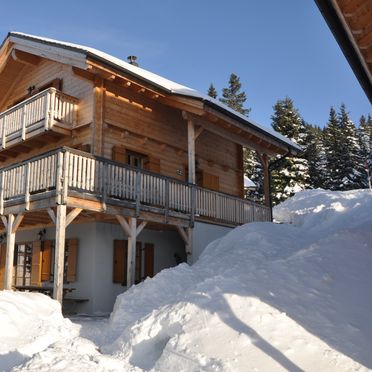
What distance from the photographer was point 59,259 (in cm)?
1052

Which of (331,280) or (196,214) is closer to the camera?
(331,280)

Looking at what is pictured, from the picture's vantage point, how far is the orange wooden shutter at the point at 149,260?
15438 mm

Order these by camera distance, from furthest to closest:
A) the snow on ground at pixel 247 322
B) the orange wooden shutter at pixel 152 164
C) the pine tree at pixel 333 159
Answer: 1. the pine tree at pixel 333 159
2. the orange wooden shutter at pixel 152 164
3. the snow on ground at pixel 247 322

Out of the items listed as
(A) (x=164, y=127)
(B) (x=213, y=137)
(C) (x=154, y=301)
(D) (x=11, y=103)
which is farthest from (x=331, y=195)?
(C) (x=154, y=301)

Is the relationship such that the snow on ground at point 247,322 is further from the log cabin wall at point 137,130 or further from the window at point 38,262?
the log cabin wall at point 137,130

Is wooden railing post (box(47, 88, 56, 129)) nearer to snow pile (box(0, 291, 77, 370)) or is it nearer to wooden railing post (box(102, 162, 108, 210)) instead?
wooden railing post (box(102, 162, 108, 210))

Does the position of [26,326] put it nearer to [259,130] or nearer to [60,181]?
[60,181]

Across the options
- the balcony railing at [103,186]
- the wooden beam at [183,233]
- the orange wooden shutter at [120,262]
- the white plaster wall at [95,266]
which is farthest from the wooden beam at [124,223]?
the wooden beam at [183,233]

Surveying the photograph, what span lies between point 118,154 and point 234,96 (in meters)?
48.6

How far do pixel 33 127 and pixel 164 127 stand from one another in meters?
4.76

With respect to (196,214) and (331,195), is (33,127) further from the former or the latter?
(331,195)

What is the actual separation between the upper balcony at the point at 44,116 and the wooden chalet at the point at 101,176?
36 mm

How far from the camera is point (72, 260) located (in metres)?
14.2

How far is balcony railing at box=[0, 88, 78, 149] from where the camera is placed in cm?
1412
